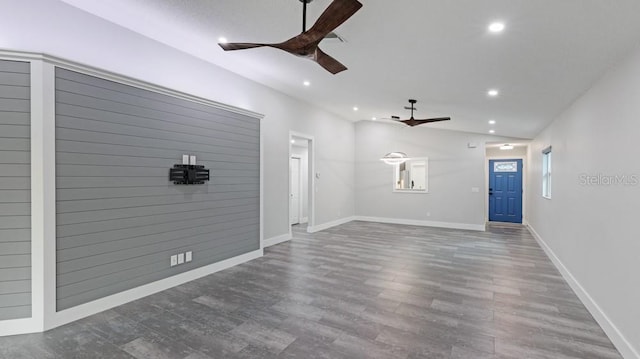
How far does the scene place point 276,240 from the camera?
6.36 m

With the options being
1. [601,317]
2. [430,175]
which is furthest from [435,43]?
[430,175]

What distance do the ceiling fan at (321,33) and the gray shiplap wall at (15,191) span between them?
188cm

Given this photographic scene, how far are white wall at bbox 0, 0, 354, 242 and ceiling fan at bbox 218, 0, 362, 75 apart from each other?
1830 millimetres

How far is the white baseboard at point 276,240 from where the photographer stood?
609 centimetres

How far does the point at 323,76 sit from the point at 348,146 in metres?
4.59

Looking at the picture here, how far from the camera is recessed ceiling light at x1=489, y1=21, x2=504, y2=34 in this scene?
94.5 inches

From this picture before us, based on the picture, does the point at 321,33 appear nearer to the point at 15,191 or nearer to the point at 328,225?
the point at 15,191

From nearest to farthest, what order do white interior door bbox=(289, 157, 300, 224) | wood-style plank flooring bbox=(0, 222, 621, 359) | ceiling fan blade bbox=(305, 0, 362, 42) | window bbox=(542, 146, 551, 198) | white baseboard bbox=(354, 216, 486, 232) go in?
ceiling fan blade bbox=(305, 0, 362, 42) → wood-style plank flooring bbox=(0, 222, 621, 359) → window bbox=(542, 146, 551, 198) → white baseboard bbox=(354, 216, 486, 232) → white interior door bbox=(289, 157, 300, 224)

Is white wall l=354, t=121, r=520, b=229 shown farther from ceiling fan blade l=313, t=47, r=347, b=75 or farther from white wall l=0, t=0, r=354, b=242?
ceiling fan blade l=313, t=47, r=347, b=75

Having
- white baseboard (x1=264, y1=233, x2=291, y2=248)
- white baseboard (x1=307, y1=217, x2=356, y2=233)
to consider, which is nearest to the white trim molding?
white baseboard (x1=264, y1=233, x2=291, y2=248)

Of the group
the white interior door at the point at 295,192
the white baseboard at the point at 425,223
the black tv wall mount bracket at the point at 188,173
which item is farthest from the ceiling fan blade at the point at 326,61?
the white baseboard at the point at 425,223

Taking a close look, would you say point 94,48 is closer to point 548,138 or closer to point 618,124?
point 618,124

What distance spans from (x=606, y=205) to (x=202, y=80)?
540cm

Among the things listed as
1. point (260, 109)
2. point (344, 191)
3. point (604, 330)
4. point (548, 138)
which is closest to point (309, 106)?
point (260, 109)
